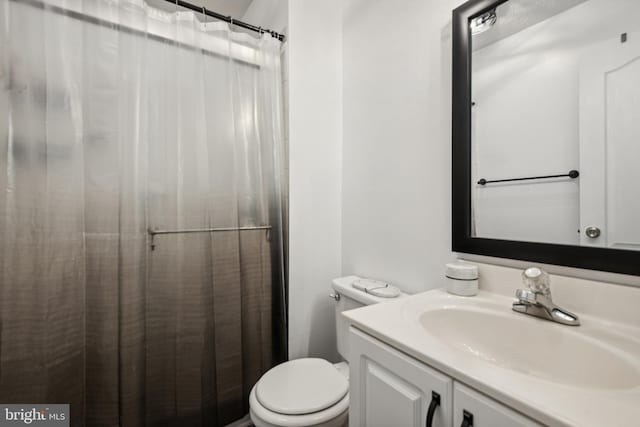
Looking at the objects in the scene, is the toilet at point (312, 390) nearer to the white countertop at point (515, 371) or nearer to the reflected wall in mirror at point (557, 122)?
the white countertop at point (515, 371)

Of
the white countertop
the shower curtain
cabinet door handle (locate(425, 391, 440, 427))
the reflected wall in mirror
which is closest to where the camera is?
the white countertop

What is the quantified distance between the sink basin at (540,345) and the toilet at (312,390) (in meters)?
0.33

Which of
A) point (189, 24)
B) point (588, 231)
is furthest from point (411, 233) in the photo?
point (189, 24)

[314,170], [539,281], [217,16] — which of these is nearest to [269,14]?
[217,16]

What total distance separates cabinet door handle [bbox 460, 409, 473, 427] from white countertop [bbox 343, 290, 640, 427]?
0.05 meters

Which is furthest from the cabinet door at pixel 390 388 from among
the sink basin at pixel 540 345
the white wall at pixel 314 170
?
the white wall at pixel 314 170

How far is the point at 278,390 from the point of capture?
3.53 ft

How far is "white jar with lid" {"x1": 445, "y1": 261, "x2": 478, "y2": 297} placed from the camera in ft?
3.03

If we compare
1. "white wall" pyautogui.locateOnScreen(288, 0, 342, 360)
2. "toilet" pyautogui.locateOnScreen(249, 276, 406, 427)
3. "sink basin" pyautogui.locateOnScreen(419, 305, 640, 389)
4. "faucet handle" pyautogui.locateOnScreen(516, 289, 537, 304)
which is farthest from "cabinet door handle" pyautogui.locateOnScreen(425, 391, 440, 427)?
"white wall" pyautogui.locateOnScreen(288, 0, 342, 360)

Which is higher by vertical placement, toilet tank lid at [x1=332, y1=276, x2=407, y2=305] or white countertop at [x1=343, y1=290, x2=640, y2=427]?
white countertop at [x1=343, y1=290, x2=640, y2=427]

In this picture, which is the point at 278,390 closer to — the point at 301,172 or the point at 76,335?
the point at 76,335

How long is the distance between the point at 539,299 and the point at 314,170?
115 cm

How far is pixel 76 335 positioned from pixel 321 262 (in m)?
1.11

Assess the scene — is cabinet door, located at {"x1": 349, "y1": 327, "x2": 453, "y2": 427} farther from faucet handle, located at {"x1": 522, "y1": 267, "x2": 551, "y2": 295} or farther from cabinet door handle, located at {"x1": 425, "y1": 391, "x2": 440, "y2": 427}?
faucet handle, located at {"x1": 522, "y1": 267, "x2": 551, "y2": 295}
